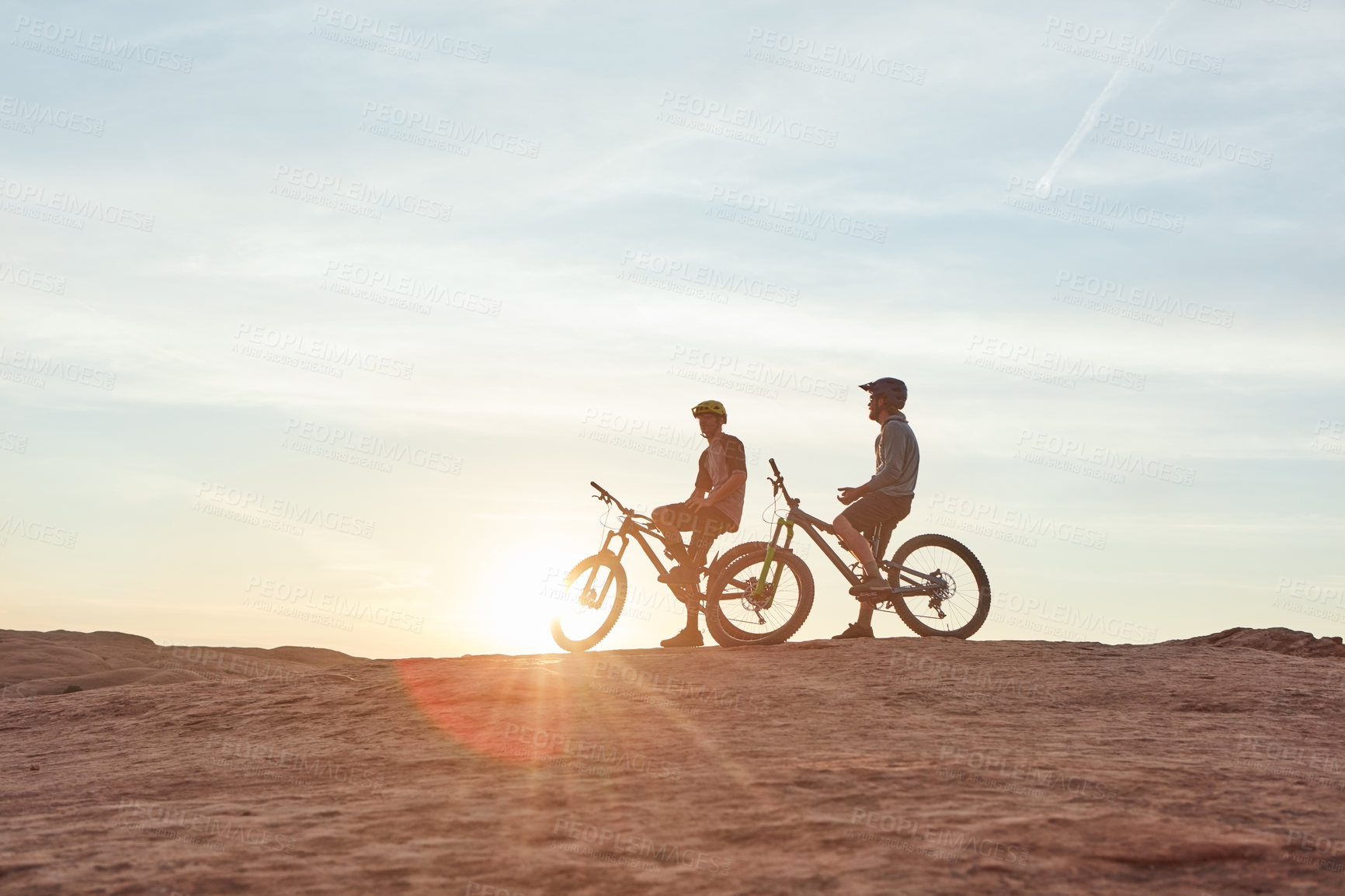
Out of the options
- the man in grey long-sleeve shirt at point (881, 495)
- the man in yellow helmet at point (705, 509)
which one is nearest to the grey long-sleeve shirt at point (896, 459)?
the man in grey long-sleeve shirt at point (881, 495)

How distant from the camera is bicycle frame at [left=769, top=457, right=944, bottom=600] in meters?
9.73

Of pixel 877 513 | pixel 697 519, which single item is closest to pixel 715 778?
pixel 877 513

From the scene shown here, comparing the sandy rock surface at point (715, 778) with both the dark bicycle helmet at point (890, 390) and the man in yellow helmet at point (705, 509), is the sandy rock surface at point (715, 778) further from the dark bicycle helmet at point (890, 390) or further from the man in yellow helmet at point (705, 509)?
the dark bicycle helmet at point (890, 390)

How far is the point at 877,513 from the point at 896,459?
51cm

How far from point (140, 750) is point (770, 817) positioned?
16.1 ft

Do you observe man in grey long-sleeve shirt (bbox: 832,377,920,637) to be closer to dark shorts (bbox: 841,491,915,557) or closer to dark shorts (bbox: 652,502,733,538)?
dark shorts (bbox: 841,491,915,557)

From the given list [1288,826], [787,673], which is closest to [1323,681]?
[787,673]

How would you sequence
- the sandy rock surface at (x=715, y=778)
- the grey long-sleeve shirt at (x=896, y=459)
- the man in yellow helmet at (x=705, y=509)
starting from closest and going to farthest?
1. the sandy rock surface at (x=715, y=778)
2. the grey long-sleeve shirt at (x=896, y=459)
3. the man in yellow helmet at (x=705, y=509)

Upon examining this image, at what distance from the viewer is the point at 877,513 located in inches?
382

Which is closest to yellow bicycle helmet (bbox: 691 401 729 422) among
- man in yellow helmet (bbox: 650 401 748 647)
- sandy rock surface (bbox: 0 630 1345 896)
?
man in yellow helmet (bbox: 650 401 748 647)

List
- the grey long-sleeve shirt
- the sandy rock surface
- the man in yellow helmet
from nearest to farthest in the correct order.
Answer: the sandy rock surface, the grey long-sleeve shirt, the man in yellow helmet

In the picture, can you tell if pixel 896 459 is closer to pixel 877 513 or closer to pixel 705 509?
pixel 877 513

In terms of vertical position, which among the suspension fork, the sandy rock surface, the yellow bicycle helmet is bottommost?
the sandy rock surface

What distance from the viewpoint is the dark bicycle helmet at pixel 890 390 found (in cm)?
980
